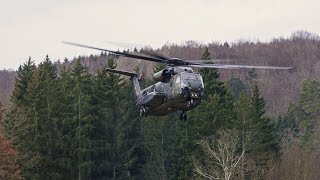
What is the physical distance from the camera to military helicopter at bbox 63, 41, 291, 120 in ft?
85.6

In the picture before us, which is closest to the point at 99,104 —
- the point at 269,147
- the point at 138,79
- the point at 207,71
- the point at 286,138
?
the point at 207,71

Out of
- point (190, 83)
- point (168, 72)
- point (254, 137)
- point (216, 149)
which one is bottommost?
point (216, 149)

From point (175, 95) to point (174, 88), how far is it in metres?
0.34

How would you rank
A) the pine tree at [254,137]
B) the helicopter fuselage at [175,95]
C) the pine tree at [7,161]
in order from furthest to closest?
the pine tree at [254,137] < the pine tree at [7,161] < the helicopter fuselage at [175,95]

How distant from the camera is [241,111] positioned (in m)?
56.9

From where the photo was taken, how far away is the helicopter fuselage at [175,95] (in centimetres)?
2612

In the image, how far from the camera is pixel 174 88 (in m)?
26.9

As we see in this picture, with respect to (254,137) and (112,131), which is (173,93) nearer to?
(254,137)

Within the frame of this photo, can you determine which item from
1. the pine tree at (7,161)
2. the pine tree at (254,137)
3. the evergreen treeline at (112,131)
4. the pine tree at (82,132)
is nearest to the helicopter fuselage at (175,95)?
the pine tree at (7,161)

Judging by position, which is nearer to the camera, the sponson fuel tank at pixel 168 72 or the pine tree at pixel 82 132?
the sponson fuel tank at pixel 168 72

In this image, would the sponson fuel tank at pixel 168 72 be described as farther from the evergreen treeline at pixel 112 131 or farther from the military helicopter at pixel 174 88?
the evergreen treeline at pixel 112 131

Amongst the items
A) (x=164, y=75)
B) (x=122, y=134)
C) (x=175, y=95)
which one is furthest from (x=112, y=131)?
(x=175, y=95)

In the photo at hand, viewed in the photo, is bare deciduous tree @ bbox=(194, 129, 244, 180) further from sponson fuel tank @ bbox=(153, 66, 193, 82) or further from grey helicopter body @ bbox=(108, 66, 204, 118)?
sponson fuel tank @ bbox=(153, 66, 193, 82)

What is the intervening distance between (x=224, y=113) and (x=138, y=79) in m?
21.9
